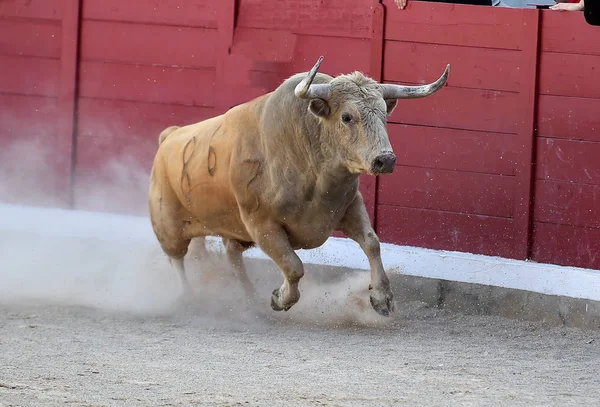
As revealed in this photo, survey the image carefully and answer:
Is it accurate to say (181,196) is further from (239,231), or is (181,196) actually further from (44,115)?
(44,115)

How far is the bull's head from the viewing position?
18.5ft

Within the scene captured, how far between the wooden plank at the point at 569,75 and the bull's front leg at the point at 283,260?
1.73 metres

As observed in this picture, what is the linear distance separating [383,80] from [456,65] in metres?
0.47

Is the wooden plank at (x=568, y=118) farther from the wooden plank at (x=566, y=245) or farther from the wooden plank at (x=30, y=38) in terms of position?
the wooden plank at (x=30, y=38)

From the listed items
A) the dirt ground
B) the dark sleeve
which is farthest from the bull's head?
the dark sleeve

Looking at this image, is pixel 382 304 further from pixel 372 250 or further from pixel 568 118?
pixel 568 118

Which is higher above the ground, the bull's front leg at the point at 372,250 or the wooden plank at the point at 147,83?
the wooden plank at the point at 147,83

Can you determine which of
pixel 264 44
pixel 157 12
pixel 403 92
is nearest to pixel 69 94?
pixel 157 12

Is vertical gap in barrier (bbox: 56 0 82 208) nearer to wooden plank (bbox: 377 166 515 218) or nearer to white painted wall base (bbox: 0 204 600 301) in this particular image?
white painted wall base (bbox: 0 204 600 301)

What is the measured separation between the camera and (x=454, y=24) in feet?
22.9

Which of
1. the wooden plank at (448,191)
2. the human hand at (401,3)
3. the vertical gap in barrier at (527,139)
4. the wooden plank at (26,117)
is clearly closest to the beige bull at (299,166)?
the vertical gap in barrier at (527,139)

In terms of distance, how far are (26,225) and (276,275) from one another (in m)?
1.95

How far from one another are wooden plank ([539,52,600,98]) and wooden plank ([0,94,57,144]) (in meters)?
3.46

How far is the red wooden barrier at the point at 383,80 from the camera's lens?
261 inches
